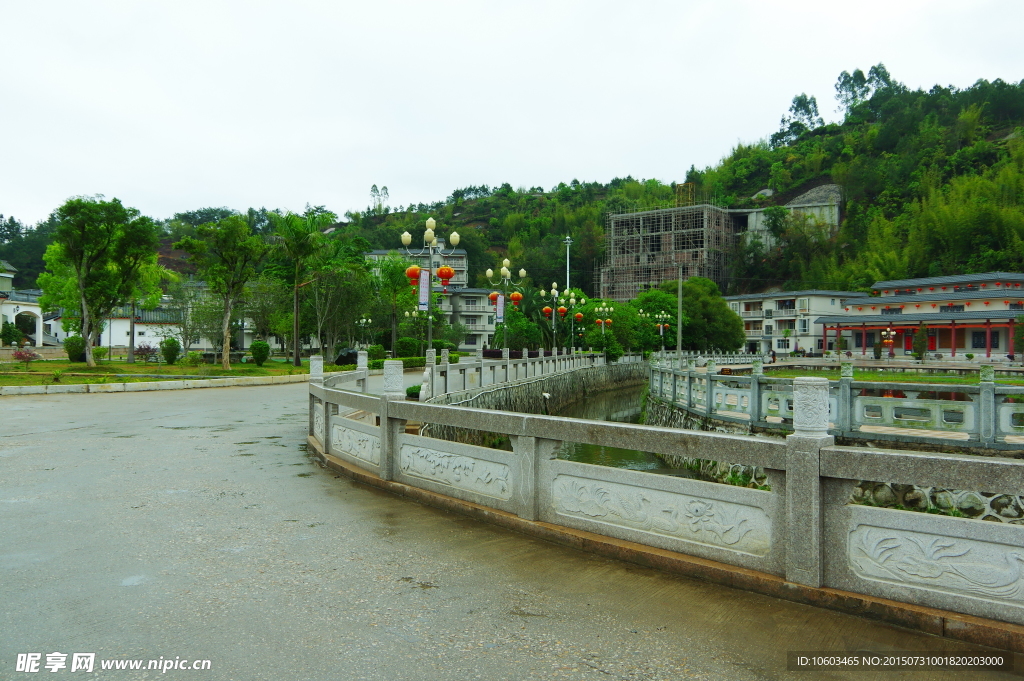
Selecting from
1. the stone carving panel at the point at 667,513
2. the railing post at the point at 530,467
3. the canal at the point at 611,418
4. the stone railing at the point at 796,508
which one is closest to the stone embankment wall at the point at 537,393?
the canal at the point at 611,418

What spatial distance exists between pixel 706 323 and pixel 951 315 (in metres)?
19.5

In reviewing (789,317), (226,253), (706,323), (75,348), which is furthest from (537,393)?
(789,317)

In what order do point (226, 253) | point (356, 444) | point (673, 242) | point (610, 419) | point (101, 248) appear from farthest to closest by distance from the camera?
point (673, 242), point (226, 253), point (101, 248), point (610, 419), point (356, 444)

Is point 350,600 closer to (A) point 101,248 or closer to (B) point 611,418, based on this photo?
(B) point 611,418

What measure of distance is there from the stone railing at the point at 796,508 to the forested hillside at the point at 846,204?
77.3 meters

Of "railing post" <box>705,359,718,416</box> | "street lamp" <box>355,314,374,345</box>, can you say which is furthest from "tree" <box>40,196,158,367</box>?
"railing post" <box>705,359,718,416</box>

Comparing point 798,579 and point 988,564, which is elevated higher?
point 988,564

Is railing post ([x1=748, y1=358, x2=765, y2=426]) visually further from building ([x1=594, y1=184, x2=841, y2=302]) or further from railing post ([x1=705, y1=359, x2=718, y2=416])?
building ([x1=594, y1=184, x2=841, y2=302])

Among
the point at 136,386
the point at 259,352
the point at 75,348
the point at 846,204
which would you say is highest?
the point at 846,204

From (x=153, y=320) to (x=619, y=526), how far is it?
237ft

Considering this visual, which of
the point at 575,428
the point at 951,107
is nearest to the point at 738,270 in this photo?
the point at 951,107

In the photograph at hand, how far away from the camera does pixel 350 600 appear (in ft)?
14.6

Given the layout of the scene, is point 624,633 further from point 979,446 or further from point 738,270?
point 738,270

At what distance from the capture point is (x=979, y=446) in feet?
38.3
